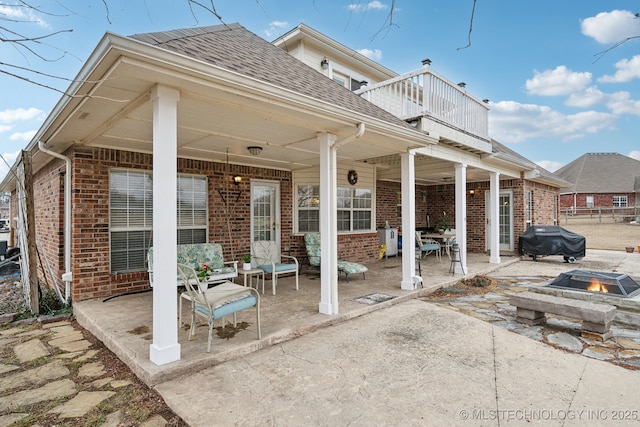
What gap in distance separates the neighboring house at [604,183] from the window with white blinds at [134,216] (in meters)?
33.0

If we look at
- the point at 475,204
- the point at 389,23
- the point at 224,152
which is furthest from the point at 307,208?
the point at 475,204

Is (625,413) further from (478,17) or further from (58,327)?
(58,327)

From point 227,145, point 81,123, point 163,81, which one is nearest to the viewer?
point 163,81

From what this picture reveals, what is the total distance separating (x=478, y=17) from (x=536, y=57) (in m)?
0.97

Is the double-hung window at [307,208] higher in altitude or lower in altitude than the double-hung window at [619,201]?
lower

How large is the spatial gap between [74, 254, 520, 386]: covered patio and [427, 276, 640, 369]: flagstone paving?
81 centimetres

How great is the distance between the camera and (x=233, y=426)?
2229 mm

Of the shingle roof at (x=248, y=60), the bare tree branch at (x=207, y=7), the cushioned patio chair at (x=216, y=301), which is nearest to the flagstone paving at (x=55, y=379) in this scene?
the cushioned patio chair at (x=216, y=301)

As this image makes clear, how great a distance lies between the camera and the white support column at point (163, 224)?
2891mm

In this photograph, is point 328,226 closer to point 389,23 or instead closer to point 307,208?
point 389,23

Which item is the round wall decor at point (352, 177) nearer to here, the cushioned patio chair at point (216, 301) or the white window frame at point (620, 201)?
the cushioned patio chair at point (216, 301)

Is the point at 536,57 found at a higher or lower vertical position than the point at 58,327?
higher

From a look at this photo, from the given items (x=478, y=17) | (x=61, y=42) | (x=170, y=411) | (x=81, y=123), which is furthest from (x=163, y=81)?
(x=170, y=411)

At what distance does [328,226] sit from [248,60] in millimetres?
2303
